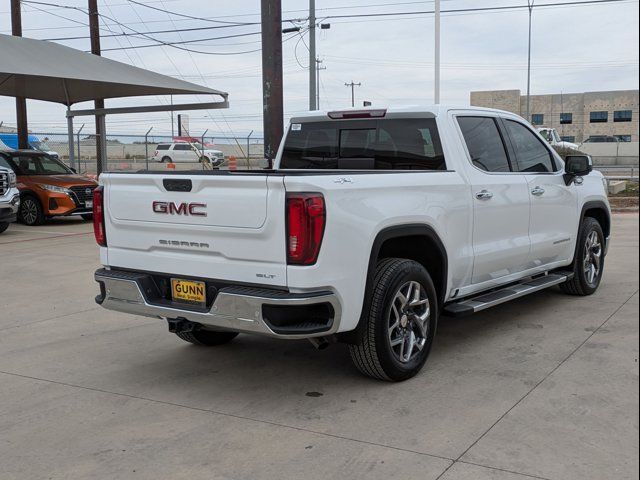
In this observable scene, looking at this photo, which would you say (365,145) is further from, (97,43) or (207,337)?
(97,43)

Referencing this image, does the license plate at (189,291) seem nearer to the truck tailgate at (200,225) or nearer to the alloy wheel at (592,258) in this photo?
the truck tailgate at (200,225)

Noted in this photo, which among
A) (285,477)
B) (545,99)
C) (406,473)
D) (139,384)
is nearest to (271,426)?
(285,477)

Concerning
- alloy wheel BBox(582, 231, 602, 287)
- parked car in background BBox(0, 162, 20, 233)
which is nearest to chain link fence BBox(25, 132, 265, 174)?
parked car in background BBox(0, 162, 20, 233)

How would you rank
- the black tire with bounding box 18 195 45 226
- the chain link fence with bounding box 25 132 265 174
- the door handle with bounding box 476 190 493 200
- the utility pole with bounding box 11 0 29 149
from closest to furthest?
the door handle with bounding box 476 190 493 200 < the black tire with bounding box 18 195 45 226 < the utility pole with bounding box 11 0 29 149 < the chain link fence with bounding box 25 132 265 174

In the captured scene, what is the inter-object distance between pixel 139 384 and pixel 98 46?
19.8 meters

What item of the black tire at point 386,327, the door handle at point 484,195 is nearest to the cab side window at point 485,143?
the door handle at point 484,195

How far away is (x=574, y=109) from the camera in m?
72.8

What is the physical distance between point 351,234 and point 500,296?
2038mm

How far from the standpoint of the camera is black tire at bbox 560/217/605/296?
721cm

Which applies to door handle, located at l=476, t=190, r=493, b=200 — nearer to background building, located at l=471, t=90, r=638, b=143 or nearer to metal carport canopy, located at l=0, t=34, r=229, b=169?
metal carport canopy, located at l=0, t=34, r=229, b=169

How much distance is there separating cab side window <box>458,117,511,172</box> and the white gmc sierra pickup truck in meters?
0.01

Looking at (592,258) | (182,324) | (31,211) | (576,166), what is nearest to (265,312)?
(182,324)

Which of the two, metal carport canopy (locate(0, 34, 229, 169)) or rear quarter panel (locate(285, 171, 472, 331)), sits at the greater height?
metal carport canopy (locate(0, 34, 229, 169))

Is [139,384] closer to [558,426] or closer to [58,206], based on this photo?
[558,426]
